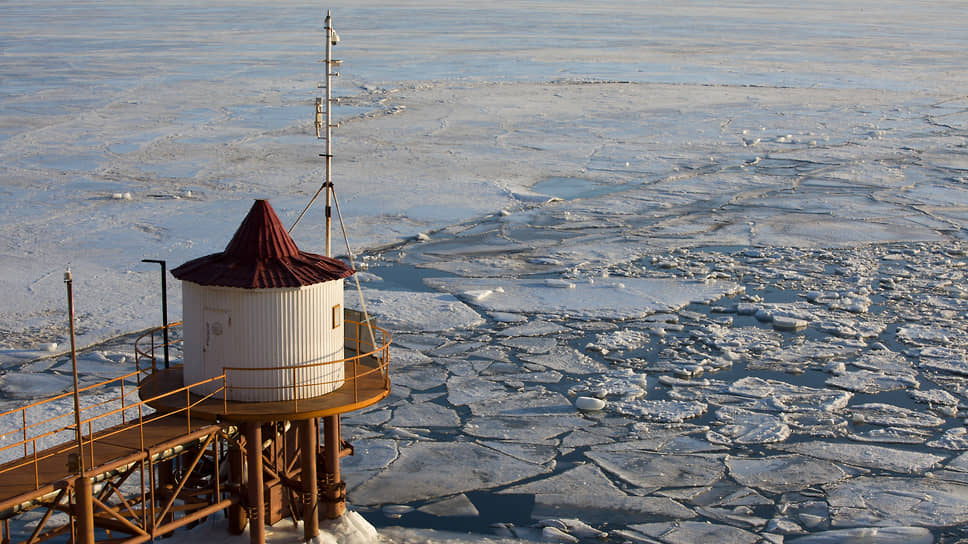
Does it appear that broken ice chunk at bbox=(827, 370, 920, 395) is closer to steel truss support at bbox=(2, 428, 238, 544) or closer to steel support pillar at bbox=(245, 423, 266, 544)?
steel support pillar at bbox=(245, 423, 266, 544)

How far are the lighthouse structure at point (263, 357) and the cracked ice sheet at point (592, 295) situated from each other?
5.86m

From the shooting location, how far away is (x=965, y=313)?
551 inches

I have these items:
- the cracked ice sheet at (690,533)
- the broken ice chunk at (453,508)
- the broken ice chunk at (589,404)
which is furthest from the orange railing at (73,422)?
the broken ice chunk at (589,404)

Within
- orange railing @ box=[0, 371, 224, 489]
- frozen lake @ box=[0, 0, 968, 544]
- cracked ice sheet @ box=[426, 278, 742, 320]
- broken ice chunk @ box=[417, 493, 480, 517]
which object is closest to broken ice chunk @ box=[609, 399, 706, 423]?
frozen lake @ box=[0, 0, 968, 544]

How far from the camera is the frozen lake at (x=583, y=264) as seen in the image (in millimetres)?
9508

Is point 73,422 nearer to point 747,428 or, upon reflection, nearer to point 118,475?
point 118,475

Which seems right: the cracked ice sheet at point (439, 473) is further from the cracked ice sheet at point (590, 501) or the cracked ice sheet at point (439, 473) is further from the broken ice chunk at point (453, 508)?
the cracked ice sheet at point (590, 501)

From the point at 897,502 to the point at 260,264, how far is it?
18.4ft

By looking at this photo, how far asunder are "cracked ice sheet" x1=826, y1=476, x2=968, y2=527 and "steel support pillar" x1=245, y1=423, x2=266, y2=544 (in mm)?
4562

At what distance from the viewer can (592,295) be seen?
48.0 feet

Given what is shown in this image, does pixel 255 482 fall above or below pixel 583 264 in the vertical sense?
above

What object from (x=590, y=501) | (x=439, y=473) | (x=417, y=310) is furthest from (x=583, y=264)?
(x=590, y=501)

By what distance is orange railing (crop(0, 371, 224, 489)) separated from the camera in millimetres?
7254

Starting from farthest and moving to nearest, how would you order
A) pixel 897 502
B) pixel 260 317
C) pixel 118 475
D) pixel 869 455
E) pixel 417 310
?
1. pixel 417 310
2. pixel 869 455
3. pixel 897 502
4. pixel 260 317
5. pixel 118 475
